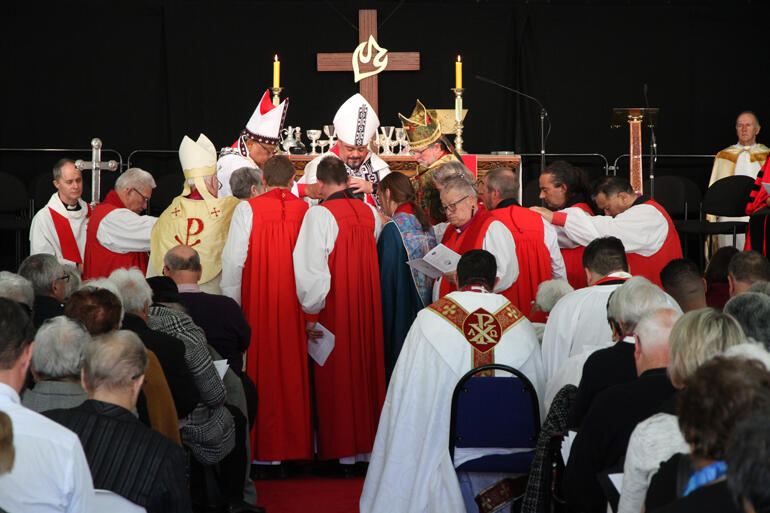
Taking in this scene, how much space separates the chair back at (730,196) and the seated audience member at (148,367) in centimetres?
583

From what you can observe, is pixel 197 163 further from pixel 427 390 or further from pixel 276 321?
pixel 427 390

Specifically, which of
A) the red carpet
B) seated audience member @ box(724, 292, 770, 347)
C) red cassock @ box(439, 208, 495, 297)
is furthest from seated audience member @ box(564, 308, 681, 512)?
red cassock @ box(439, 208, 495, 297)

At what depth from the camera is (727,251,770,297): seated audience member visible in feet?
15.6

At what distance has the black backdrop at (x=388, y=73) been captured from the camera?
11008mm

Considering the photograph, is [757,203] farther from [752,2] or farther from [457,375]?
[752,2]

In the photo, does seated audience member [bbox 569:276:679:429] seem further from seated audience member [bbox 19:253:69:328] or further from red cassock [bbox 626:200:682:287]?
red cassock [bbox 626:200:682:287]

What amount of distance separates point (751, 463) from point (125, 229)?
17.7 feet

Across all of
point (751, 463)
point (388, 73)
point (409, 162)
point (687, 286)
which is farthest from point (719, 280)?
point (388, 73)

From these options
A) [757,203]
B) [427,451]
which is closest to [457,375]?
[427,451]

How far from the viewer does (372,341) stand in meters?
6.09

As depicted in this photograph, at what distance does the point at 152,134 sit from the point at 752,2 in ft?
22.0

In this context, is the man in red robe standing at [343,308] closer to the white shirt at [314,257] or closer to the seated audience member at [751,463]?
the white shirt at [314,257]

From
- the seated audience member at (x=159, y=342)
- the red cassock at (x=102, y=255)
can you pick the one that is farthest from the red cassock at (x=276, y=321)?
the seated audience member at (x=159, y=342)

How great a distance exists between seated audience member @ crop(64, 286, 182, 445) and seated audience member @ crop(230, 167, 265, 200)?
104 inches
